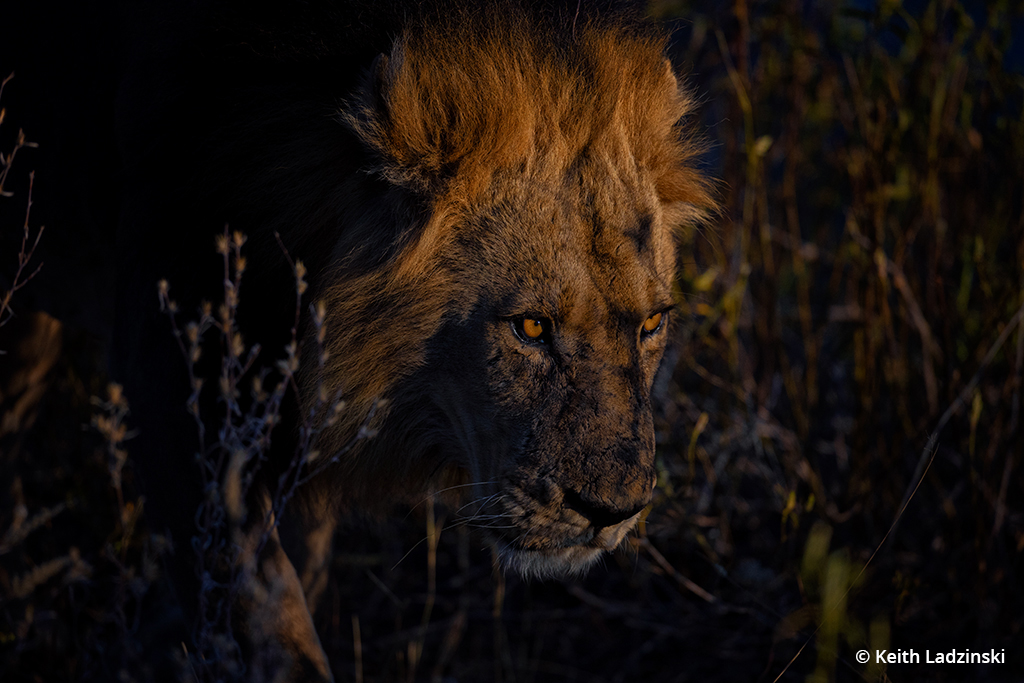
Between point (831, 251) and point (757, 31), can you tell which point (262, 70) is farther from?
point (831, 251)

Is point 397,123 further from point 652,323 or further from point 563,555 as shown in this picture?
point 563,555

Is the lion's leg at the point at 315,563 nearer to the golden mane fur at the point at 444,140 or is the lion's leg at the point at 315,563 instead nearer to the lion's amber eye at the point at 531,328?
the golden mane fur at the point at 444,140

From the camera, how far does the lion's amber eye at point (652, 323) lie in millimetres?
2215

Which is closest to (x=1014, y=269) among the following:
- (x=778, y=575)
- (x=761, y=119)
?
(x=778, y=575)

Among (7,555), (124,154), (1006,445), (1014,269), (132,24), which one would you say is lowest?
(1006,445)

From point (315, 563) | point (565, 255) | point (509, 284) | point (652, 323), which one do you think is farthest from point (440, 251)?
point (315, 563)

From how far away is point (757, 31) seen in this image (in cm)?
409

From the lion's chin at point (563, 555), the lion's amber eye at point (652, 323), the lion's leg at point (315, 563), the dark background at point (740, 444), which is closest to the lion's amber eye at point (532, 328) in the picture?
the lion's amber eye at point (652, 323)

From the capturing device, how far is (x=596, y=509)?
1.88 metres

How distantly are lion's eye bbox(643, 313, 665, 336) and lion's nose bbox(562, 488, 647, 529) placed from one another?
505mm

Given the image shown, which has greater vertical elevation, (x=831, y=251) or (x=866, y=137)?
(x=866, y=137)

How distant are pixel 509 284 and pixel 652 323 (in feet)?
1.54

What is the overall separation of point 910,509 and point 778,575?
682mm

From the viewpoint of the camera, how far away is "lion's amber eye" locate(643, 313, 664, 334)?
87.2 inches
